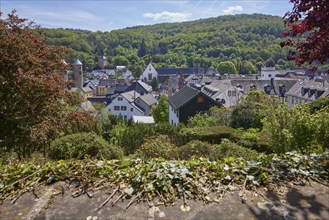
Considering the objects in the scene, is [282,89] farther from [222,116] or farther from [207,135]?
[207,135]

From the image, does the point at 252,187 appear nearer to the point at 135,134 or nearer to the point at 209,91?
the point at 135,134

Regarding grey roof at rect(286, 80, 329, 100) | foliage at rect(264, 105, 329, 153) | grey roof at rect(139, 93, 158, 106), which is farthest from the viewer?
grey roof at rect(139, 93, 158, 106)

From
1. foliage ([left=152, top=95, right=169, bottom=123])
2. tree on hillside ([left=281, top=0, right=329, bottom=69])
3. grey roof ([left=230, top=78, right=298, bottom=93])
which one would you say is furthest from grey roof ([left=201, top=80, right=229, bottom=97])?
tree on hillside ([left=281, top=0, right=329, bottom=69])

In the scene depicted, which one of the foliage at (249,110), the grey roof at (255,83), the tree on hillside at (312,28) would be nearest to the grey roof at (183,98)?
the foliage at (249,110)

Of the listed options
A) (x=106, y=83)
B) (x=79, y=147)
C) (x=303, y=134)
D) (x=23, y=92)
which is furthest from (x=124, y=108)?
(x=303, y=134)

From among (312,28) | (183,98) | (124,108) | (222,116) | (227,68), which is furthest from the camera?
(227,68)

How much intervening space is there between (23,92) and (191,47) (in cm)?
16417

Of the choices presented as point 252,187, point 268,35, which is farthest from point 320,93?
point 268,35

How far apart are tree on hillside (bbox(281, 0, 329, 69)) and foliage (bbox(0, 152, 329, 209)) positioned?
4.19ft

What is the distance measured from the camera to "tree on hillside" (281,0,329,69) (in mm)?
3053

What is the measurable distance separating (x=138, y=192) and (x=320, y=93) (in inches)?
1639

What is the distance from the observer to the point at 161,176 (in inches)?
92.7

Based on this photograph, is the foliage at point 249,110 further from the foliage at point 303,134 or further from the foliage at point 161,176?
the foliage at point 161,176

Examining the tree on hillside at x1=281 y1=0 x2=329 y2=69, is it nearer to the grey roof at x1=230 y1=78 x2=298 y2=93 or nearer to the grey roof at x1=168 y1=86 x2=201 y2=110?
the grey roof at x1=168 y1=86 x2=201 y2=110
